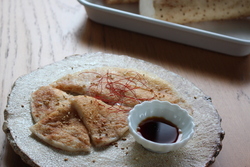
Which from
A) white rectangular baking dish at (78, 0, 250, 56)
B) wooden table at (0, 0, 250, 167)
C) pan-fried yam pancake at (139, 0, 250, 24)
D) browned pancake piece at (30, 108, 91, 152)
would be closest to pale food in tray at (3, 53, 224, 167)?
browned pancake piece at (30, 108, 91, 152)

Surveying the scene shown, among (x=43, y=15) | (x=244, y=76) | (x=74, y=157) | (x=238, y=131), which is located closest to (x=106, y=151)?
(x=74, y=157)

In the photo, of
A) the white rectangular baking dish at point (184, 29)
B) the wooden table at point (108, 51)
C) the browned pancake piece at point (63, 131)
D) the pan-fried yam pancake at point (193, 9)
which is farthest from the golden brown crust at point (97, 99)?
the pan-fried yam pancake at point (193, 9)

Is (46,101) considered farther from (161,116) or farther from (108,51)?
(108,51)

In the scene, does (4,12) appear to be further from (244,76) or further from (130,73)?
(244,76)

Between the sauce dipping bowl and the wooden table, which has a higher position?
the sauce dipping bowl

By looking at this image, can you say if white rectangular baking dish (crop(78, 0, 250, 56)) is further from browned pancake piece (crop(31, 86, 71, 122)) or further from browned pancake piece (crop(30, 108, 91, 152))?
browned pancake piece (crop(30, 108, 91, 152))
